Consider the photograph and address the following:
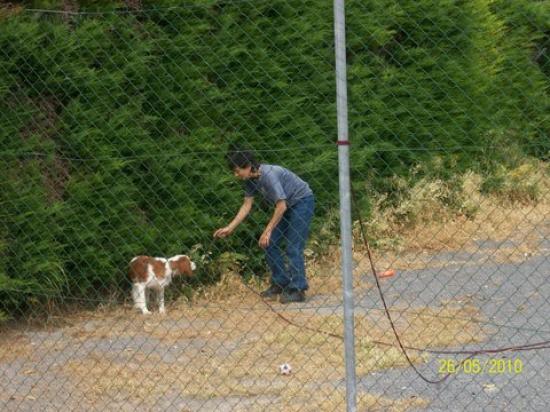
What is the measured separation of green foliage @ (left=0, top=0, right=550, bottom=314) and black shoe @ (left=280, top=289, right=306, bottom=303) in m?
0.83

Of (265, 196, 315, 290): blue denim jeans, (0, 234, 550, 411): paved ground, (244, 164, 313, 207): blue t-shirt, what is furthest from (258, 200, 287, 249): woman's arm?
(0, 234, 550, 411): paved ground

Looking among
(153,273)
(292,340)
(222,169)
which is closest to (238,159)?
(222,169)

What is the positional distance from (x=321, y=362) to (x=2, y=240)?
2.36 m

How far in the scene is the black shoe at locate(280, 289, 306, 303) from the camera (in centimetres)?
835

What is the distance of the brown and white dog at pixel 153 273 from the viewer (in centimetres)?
774

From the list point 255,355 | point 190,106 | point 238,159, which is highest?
point 190,106

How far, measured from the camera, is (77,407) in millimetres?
5938

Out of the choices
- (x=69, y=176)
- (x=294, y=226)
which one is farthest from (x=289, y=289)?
(x=69, y=176)

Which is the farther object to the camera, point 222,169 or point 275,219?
point 275,219

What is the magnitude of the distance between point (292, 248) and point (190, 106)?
5.21 ft

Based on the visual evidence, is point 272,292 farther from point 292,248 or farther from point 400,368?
point 400,368

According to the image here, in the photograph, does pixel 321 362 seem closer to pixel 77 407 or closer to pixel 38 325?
pixel 77 407

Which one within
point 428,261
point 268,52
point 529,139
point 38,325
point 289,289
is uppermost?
point 268,52

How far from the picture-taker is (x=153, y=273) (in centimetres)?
773
